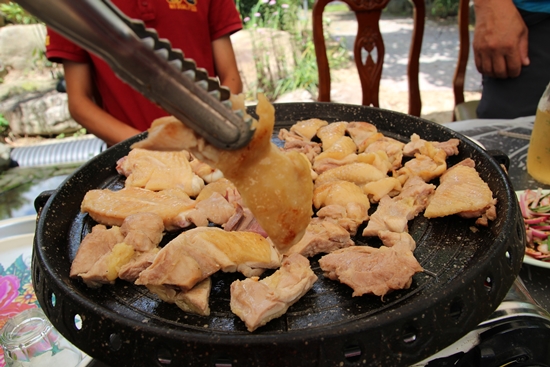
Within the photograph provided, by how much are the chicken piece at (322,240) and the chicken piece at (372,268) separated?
0.19 ft

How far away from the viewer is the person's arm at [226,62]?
9.90ft

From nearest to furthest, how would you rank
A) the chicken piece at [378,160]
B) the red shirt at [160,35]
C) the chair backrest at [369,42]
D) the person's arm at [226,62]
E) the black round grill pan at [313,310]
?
the black round grill pan at [313,310], the chicken piece at [378,160], the red shirt at [160,35], the person's arm at [226,62], the chair backrest at [369,42]

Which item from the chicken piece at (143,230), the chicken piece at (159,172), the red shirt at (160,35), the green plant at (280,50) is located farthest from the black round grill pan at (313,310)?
the green plant at (280,50)

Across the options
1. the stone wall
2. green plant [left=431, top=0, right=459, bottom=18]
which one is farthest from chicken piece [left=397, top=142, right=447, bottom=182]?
green plant [left=431, top=0, right=459, bottom=18]

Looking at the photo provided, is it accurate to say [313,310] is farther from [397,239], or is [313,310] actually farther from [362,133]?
[362,133]

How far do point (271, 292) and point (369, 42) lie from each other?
2.92 m

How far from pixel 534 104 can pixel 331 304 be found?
8.70 ft

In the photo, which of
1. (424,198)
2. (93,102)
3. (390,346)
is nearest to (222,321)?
(390,346)

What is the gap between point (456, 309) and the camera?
3.11 feet

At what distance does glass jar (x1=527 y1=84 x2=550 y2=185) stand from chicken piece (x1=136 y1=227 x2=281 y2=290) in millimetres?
1620

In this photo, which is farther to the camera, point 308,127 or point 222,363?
point 308,127

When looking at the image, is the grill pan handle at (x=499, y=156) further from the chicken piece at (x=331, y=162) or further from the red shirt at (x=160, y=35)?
the red shirt at (x=160, y=35)

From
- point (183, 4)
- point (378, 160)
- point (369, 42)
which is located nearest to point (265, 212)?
point (378, 160)

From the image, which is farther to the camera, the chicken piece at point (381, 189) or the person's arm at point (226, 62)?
the person's arm at point (226, 62)
